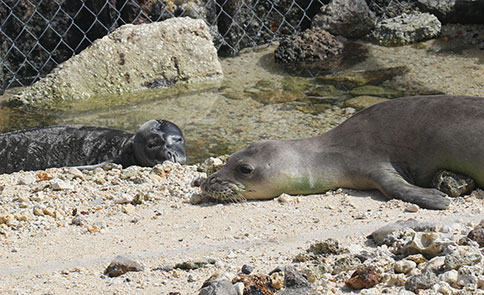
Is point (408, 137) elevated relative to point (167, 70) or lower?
elevated

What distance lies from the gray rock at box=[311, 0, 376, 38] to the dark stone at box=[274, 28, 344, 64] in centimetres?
32

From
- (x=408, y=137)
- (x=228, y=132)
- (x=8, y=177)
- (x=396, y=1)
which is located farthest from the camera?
(x=396, y=1)

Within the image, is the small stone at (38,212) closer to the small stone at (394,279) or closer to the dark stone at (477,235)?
the small stone at (394,279)

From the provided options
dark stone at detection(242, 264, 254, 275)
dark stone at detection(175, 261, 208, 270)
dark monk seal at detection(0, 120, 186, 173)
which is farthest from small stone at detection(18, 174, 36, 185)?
dark stone at detection(242, 264, 254, 275)

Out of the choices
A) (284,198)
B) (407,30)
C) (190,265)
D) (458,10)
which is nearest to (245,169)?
(284,198)

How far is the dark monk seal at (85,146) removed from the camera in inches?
273

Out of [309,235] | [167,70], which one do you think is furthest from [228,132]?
[309,235]

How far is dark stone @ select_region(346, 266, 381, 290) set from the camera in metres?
3.12

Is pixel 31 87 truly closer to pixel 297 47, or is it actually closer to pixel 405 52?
pixel 297 47

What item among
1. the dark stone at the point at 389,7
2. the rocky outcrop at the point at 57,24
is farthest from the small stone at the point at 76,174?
the dark stone at the point at 389,7

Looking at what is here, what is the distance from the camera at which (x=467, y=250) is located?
3291mm

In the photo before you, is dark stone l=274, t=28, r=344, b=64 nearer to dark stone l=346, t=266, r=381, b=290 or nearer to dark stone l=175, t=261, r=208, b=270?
dark stone l=175, t=261, r=208, b=270

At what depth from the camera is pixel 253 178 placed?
191 inches

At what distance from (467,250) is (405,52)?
6.74 m
